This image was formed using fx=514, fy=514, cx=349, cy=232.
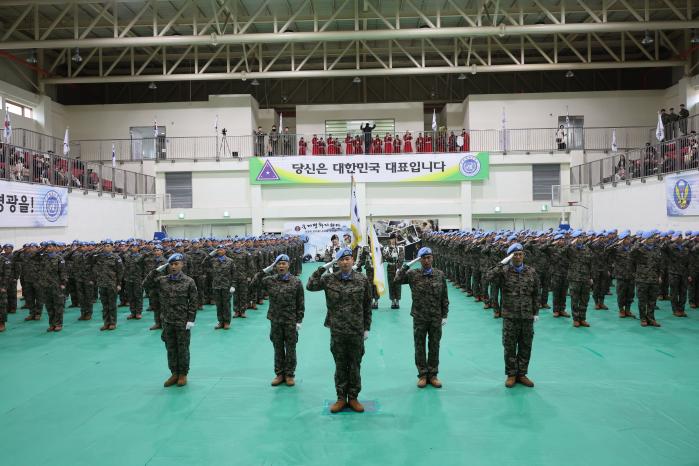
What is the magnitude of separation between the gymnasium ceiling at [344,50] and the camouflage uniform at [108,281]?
42.8 feet

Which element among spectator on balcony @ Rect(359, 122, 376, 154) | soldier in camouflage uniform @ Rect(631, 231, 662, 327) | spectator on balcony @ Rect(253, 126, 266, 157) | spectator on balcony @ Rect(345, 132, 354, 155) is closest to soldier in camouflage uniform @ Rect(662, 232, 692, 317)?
soldier in camouflage uniform @ Rect(631, 231, 662, 327)

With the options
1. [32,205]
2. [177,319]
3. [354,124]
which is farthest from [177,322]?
[354,124]

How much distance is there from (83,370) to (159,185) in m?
22.6

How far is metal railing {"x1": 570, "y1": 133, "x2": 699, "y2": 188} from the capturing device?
16031 mm

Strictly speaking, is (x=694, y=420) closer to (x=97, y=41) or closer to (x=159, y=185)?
(x=97, y=41)

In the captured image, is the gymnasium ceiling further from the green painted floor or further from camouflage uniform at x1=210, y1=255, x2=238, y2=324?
the green painted floor

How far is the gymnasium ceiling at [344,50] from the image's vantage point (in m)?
23.2

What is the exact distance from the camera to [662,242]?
40.0 ft

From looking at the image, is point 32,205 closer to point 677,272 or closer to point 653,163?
point 677,272

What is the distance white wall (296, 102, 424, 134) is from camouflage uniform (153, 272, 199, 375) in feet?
86.6

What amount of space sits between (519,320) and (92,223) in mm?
18636

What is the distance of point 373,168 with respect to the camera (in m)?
28.2

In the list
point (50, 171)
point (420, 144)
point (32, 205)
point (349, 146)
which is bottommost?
point (32, 205)

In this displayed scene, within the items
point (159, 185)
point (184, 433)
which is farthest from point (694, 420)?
point (159, 185)
